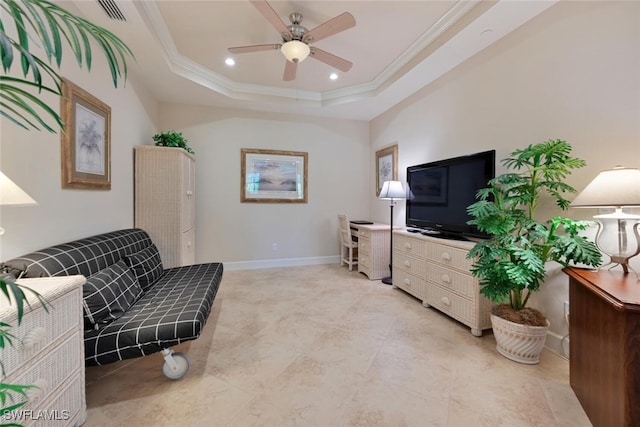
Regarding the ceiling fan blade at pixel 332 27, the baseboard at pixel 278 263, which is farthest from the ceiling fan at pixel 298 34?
the baseboard at pixel 278 263

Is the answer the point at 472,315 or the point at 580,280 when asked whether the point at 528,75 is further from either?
the point at 472,315

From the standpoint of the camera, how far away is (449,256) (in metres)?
2.43

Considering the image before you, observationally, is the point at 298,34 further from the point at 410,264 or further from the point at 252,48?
the point at 410,264

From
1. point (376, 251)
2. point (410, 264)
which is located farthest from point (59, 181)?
point (376, 251)

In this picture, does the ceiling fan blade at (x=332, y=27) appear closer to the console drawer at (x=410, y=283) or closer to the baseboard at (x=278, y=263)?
the console drawer at (x=410, y=283)

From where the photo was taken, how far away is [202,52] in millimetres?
2885

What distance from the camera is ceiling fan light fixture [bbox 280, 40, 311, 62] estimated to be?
7.26 feet

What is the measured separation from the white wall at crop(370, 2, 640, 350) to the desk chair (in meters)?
1.82

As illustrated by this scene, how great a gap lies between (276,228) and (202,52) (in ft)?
8.27

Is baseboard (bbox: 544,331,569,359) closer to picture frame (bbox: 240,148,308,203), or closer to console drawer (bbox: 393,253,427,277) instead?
console drawer (bbox: 393,253,427,277)

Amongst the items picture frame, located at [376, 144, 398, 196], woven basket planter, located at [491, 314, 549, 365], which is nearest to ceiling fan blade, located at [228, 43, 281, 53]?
picture frame, located at [376, 144, 398, 196]

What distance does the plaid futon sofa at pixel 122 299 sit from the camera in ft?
4.84

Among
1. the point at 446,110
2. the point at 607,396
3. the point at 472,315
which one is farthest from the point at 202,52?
the point at 607,396

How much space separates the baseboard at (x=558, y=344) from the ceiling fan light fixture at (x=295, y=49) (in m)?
2.94
